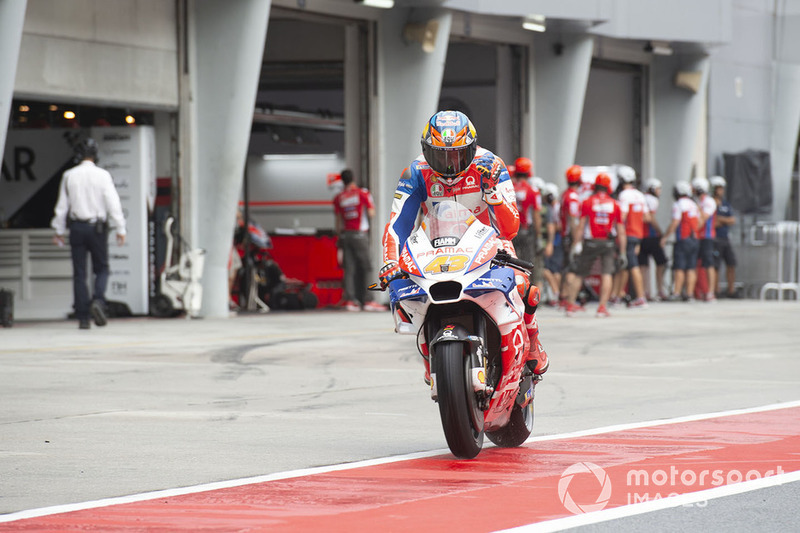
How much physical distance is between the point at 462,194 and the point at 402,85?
1507cm

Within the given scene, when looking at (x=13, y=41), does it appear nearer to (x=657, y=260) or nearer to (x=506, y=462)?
(x=506, y=462)

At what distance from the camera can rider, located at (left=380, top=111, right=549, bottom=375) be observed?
692cm

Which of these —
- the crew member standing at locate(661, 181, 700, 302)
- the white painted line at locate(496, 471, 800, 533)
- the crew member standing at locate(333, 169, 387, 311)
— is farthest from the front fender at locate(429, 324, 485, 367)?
the crew member standing at locate(661, 181, 700, 302)

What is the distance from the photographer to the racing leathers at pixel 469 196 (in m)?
7.06

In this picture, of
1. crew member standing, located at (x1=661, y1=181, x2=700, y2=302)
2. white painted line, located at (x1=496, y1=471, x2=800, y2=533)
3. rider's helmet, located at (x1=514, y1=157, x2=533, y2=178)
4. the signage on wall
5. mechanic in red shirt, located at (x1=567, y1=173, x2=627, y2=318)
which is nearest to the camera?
white painted line, located at (x1=496, y1=471, x2=800, y2=533)

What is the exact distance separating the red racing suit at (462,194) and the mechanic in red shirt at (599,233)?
11.9m

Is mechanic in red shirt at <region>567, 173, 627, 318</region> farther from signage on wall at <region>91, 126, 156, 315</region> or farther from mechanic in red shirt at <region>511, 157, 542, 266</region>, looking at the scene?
signage on wall at <region>91, 126, 156, 315</region>

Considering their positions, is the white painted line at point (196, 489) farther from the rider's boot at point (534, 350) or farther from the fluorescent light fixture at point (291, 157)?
the fluorescent light fixture at point (291, 157)

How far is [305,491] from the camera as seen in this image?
19.4ft

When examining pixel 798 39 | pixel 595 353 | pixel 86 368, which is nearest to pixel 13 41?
pixel 86 368

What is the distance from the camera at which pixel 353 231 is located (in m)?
20.5

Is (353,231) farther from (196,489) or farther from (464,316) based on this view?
(196,489)

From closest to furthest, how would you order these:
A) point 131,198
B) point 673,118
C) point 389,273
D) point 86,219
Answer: point 389,273
point 86,219
point 131,198
point 673,118

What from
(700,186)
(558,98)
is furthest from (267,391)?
(700,186)
